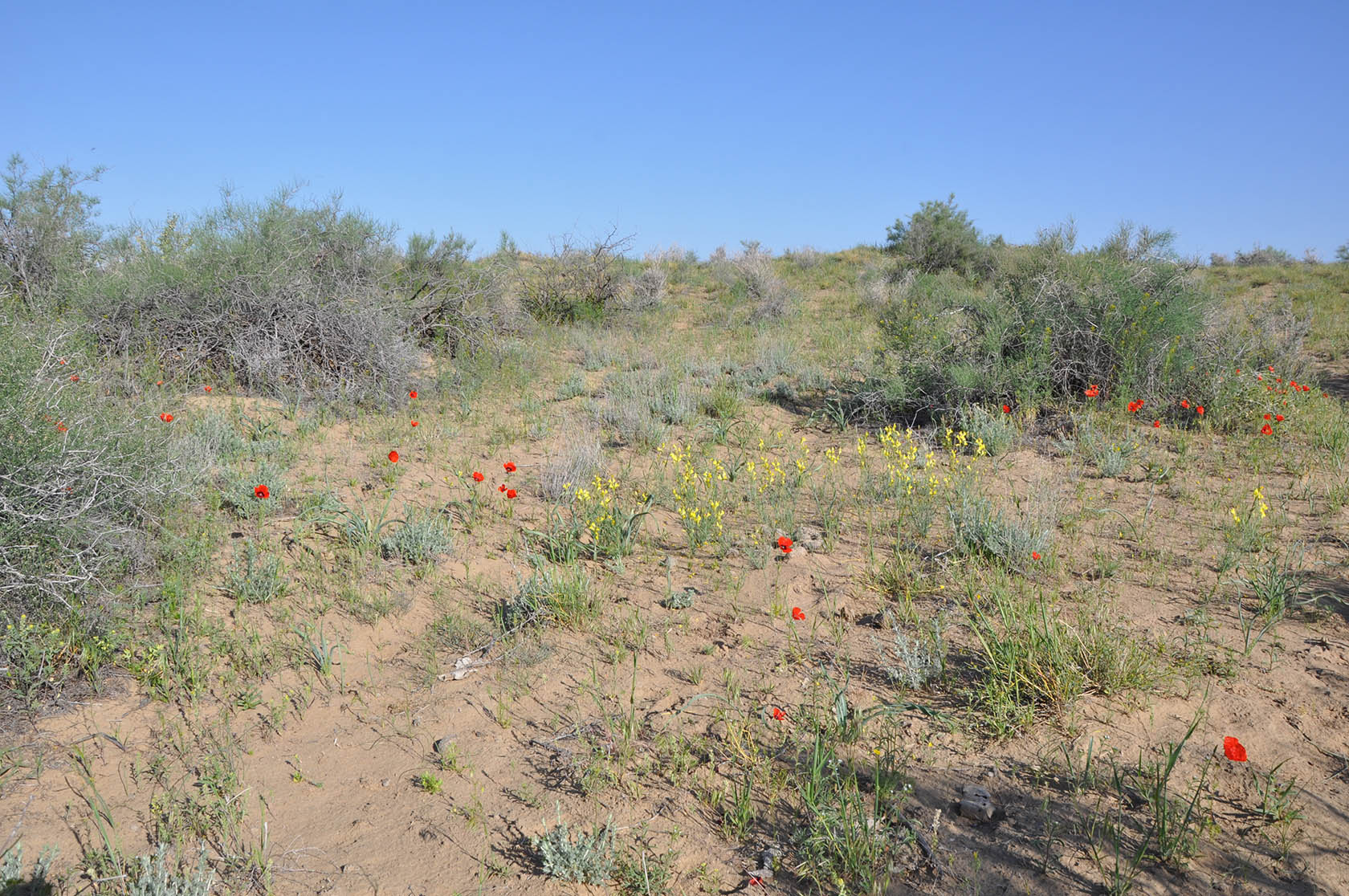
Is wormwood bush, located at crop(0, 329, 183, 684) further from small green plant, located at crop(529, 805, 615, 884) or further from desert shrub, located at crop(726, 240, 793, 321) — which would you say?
desert shrub, located at crop(726, 240, 793, 321)

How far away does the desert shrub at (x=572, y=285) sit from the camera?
1237 cm

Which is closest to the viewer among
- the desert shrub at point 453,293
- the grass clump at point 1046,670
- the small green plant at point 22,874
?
the small green plant at point 22,874

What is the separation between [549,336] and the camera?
11.1 m

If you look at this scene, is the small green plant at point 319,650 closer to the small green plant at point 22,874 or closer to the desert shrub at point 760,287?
the small green plant at point 22,874

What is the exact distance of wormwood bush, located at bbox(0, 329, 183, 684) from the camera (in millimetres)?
3193

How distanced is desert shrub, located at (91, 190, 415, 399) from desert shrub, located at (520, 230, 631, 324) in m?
4.53

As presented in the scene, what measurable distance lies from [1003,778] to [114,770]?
3278 millimetres

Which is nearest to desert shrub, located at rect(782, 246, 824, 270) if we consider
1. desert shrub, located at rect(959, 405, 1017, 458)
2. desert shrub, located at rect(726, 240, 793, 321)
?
desert shrub, located at rect(726, 240, 793, 321)

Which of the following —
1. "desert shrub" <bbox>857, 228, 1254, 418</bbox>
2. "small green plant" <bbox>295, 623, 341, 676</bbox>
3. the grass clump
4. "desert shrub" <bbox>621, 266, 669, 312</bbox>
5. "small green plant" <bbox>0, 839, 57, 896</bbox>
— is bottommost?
"small green plant" <bbox>0, 839, 57, 896</bbox>

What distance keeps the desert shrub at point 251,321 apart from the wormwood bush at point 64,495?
3.31m

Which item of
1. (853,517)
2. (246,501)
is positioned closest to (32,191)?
(246,501)

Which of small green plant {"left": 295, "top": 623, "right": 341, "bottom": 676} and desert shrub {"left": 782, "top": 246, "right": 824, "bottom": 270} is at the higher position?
desert shrub {"left": 782, "top": 246, "right": 824, "bottom": 270}

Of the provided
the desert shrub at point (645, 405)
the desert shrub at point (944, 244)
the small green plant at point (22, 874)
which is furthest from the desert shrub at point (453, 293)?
the desert shrub at point (944, 244)

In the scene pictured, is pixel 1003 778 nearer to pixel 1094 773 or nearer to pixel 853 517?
pixel 1094 773
